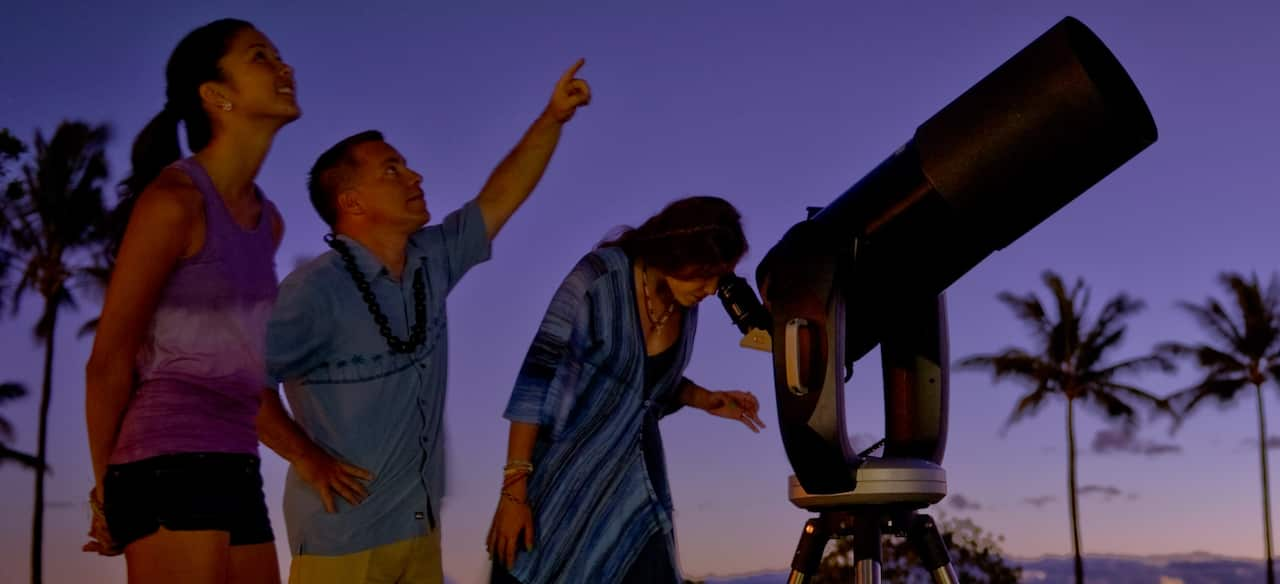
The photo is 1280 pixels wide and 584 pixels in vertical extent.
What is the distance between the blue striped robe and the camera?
9.87 ft

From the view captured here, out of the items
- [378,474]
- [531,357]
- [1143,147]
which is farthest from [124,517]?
[1143,147]

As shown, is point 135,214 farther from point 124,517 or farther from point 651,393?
point 651,393

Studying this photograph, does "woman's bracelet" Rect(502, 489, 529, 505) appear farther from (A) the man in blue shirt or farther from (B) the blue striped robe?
(A) the man in blue shirt

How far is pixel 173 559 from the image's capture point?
2219 mm

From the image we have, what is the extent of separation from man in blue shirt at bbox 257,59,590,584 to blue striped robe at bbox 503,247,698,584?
1.25 feet

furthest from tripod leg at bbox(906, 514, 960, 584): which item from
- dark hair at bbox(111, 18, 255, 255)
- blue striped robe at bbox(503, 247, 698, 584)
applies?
dark hair at bbox(111, 18, 255, 255)

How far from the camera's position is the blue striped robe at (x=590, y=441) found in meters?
3.01

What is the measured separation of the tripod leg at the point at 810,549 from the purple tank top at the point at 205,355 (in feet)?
4.70

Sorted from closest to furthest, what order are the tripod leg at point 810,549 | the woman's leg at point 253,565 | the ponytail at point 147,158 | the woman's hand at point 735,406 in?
the woman's leg at point 253,565 < the ponytail at point 147,158 < the tripod leg at point 810,549 < the woman's hand at point 735,406

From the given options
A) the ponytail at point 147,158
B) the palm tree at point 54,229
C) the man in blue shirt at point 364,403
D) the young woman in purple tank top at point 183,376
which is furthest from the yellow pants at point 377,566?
the palm tree at point 54,229

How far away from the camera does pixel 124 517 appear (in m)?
2.24

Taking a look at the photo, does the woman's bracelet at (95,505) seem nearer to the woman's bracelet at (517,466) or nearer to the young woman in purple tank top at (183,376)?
the young woman in purple tank top at (183,376)

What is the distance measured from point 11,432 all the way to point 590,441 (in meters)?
25.4

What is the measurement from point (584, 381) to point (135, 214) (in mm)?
1117
